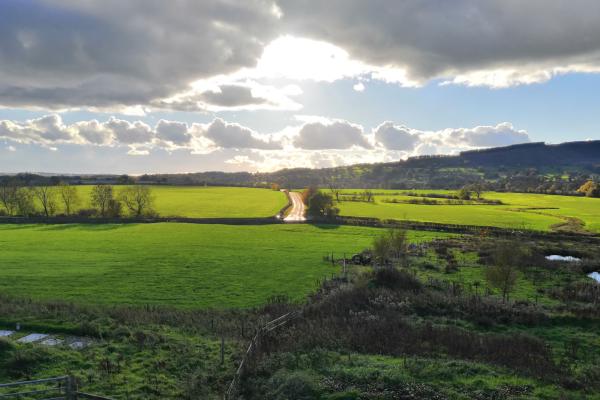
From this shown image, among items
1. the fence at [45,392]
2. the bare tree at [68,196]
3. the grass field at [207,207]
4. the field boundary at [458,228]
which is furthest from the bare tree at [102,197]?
the fence at [45,392]

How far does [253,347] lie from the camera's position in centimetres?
2194

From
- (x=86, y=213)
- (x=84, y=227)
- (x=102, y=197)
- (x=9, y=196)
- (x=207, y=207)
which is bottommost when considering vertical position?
(x=84, y=227)

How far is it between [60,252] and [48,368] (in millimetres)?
47462

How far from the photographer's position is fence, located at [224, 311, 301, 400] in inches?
697

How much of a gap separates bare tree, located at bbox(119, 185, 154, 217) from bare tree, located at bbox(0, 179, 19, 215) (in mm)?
26638

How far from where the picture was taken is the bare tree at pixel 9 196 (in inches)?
4331

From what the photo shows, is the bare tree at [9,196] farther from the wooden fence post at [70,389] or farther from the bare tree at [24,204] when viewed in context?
the wooden fence post at [70,389]

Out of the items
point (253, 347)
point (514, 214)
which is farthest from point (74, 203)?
point (514, 214)

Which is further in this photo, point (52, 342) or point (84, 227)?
point (84, 227)

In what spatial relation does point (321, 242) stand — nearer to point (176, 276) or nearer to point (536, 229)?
point (176, 276)

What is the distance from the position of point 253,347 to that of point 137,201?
10209cm

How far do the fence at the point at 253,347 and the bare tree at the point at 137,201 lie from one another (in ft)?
310

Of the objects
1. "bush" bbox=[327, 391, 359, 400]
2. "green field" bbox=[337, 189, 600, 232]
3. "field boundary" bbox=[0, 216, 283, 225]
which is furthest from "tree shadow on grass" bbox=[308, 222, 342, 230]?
"bush" bbox=[327, 391, 359, 400]

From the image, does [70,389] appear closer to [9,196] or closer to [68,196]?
[68,196]
